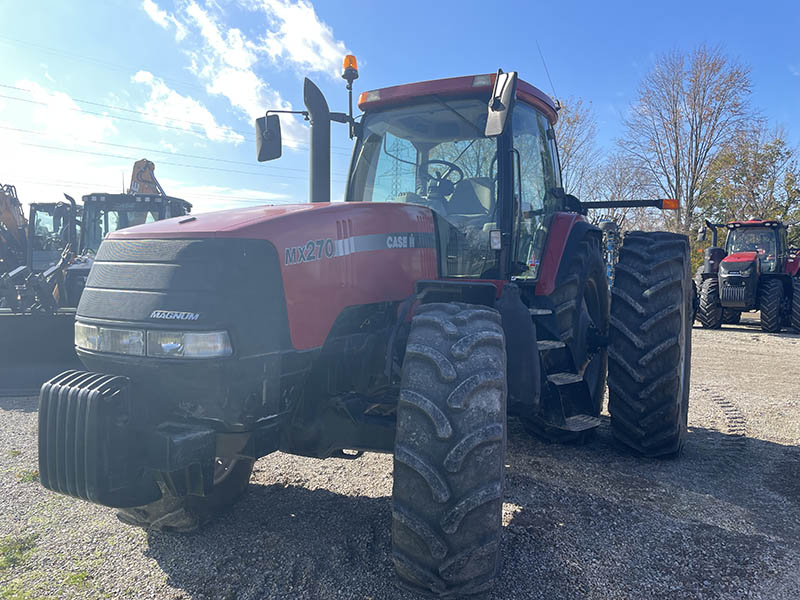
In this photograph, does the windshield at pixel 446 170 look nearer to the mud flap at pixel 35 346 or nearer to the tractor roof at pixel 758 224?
the mud flap at pixel 35 346

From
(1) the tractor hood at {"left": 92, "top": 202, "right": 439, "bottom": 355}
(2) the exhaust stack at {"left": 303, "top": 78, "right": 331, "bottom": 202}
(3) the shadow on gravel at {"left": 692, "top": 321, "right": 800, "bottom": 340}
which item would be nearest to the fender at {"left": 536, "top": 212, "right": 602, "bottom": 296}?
(1) the tractor hood at {"left": 92, "top": 202, "right": 439, "bottom": 355}

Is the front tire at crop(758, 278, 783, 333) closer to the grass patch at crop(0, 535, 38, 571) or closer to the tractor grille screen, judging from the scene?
the tractor grille screen

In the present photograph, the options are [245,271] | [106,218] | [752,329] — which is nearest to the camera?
[245,271]

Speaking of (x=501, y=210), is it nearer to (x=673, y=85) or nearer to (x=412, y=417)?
(x=412, y=417)

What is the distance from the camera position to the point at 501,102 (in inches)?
110

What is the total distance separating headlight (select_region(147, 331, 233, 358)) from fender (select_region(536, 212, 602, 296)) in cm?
220

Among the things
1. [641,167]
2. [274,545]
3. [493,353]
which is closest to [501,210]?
[493,353]

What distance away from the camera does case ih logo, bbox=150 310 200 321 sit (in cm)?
215

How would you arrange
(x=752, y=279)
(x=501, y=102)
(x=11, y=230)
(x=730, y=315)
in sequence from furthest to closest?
(x=730, y=315) < (x=752, y=279) < (x=11, y=230) < (x=501, y=102)

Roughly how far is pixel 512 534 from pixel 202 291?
191 centimetres

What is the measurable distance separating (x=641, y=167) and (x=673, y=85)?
377 centimetres

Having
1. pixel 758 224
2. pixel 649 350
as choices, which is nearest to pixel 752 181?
pixel 758 224

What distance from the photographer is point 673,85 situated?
86.1 feet

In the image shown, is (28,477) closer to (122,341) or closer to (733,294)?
(122,341)
